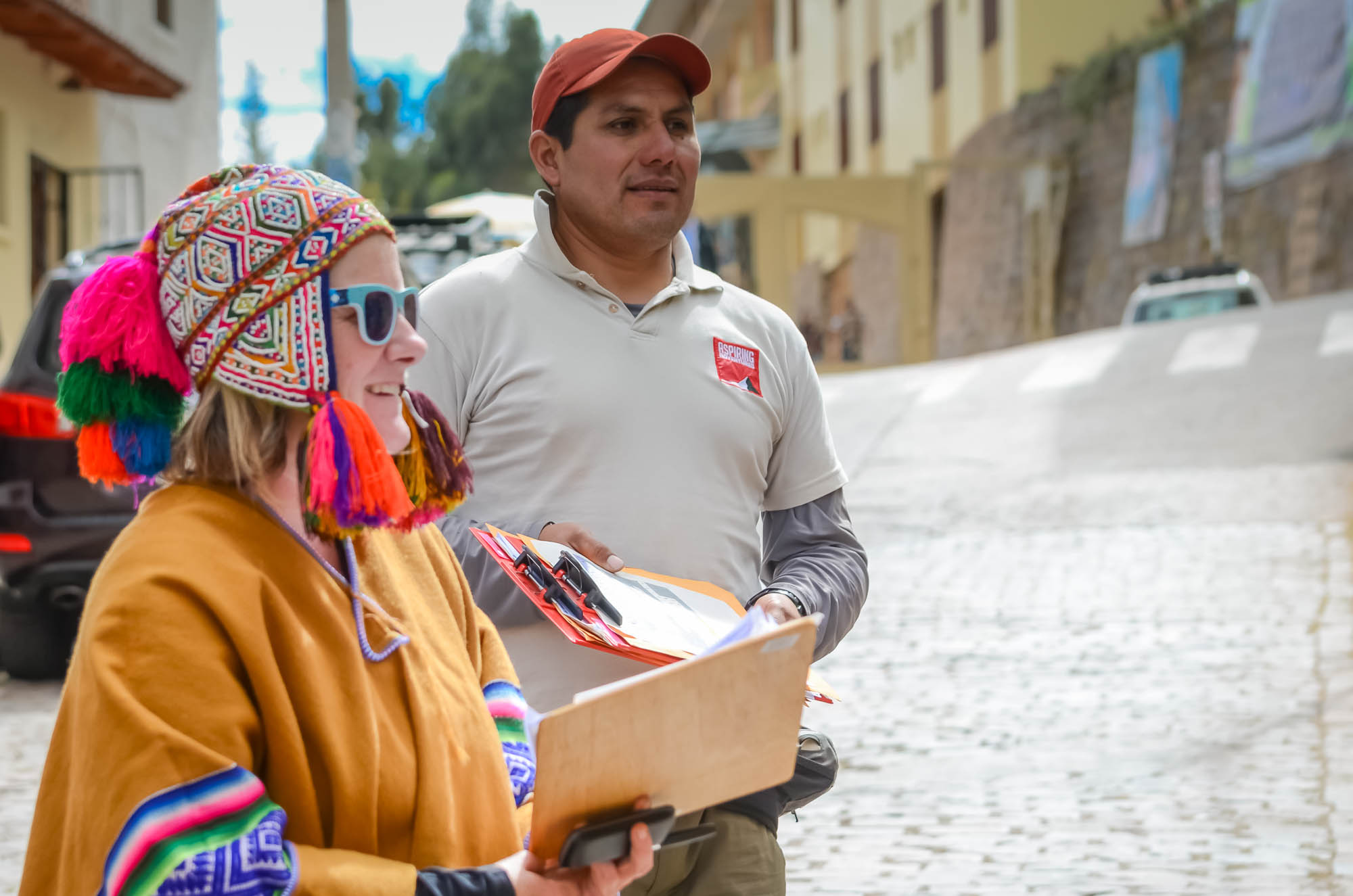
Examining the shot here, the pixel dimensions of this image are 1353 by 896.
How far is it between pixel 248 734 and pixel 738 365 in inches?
54.0

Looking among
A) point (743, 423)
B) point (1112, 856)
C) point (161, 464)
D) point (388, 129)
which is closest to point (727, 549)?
point (743, 423)

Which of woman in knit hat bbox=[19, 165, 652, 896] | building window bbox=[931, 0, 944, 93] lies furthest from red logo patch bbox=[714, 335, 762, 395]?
building window bbox=[931, 0, 944, 93]

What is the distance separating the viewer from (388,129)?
8400cm

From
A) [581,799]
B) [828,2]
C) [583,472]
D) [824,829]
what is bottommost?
[824,829]

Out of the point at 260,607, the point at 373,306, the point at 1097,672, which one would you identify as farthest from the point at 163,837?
the point at 1097,672

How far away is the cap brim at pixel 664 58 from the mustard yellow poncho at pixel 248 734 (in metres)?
1.11

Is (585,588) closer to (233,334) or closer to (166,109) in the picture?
(233,334)

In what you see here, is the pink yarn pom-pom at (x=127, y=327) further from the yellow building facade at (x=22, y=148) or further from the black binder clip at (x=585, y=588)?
the yellow building facade at (x=22, y=148)

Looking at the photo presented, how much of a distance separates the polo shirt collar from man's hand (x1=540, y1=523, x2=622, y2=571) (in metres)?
0.52

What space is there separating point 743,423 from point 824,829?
120 inches

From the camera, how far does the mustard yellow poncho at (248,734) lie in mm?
1686

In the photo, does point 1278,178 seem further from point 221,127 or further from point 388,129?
point 388,129

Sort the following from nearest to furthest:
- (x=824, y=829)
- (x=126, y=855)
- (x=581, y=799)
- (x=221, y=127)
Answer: (x=126, y=855) → (x=581, y=799) → (x=824, y=829) → (x=221, y=127)

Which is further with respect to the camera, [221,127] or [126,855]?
[221,127]
